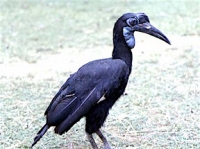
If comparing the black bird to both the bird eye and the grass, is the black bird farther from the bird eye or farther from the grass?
the grass

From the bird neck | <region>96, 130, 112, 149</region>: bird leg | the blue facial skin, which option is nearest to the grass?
<region>96, 130, 112, 149</region>: bird leg

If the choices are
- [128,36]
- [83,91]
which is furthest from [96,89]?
[128,36]

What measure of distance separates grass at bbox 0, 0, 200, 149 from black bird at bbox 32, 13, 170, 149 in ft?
1.27

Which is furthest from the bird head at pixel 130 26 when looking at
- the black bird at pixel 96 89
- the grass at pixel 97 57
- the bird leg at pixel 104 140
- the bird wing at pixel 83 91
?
the grass at pixel 97 57

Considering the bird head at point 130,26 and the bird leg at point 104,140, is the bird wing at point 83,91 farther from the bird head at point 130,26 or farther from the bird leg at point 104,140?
the bird leg at point 104,140

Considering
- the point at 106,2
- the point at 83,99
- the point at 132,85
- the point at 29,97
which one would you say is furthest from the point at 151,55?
the point at 106,2

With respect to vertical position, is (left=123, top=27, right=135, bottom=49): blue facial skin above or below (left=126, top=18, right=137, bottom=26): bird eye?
below

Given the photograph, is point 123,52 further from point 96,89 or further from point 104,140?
point 104,140

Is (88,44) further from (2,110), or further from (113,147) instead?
(113,147)

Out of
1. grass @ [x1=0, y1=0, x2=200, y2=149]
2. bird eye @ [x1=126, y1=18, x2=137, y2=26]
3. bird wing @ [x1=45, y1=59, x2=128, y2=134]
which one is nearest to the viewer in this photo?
bird wing @ [x1=45, y1=59, x2=128, y2=134]

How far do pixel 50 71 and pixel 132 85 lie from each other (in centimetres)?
108

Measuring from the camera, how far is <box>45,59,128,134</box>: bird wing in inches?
122

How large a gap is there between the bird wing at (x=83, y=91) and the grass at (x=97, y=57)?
1.44ft

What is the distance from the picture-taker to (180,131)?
143 inches
